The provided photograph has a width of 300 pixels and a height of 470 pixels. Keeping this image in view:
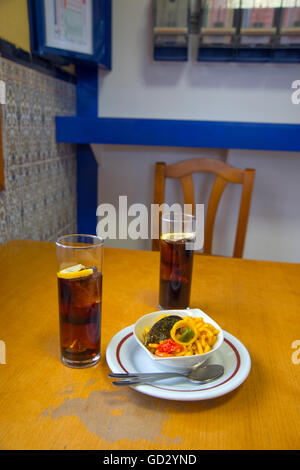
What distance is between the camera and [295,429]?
1.69 feet

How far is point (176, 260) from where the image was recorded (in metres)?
0.83

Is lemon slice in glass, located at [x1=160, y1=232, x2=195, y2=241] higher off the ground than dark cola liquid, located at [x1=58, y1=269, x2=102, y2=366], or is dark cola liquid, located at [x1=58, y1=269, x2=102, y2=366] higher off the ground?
lemon slice in glass, located at [x1=160, y1=232, x2=195, y2=241]

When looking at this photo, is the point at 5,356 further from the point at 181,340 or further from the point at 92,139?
the point at 92,139

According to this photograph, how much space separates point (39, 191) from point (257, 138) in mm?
1072

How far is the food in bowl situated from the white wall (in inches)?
66.8

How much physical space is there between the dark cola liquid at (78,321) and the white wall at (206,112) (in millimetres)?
1741

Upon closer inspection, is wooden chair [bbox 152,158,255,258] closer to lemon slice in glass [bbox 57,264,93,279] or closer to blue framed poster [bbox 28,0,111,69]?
blue framed poster [bbox 28,0,111,69]

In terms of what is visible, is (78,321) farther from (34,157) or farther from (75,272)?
(34,157)

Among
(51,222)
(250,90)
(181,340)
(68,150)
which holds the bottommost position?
(51,222)

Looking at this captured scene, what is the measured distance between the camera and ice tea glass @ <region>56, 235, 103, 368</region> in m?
0.63

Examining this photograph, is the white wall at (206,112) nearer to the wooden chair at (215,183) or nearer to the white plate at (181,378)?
the wooden chair at (215,183)

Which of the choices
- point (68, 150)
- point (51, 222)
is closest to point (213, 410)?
point (51, 222)

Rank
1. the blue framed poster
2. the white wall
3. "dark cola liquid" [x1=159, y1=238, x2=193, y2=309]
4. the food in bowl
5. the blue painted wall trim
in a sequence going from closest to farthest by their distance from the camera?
1. the food in bowl
2. "dark cola liquid" [x1=159, y1=238, x2=193, y2=309]
3. the blue framed poster
4. the blue painted wall trim
5. the white wall

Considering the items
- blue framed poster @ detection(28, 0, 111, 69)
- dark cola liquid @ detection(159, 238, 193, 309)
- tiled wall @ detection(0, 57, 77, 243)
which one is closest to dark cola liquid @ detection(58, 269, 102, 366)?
dark cola liquid @ detection(159, 238, 193, 309)
